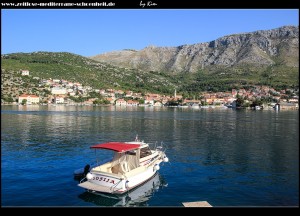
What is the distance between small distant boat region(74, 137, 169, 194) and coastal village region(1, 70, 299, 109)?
13871 cm

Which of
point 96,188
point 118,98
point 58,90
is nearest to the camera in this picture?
point 96,188

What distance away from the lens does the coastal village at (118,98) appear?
524 ft

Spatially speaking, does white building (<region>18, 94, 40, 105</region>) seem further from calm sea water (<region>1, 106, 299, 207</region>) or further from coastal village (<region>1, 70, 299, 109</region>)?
calm sea water (<region>1, 106, 299, 207</region>)

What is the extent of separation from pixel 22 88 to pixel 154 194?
168883mm

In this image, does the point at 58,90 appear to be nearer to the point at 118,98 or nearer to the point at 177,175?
the point at 118,98

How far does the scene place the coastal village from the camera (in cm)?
15975

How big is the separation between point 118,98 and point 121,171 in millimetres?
173660

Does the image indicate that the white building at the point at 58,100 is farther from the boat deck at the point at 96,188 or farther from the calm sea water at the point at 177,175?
the boat deck at the point at 96,188

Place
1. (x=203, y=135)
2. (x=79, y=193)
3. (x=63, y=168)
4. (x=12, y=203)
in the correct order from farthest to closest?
1. (x=203, y=135)
2. (x=63, y=168)
3. (x=79, y=193)
4. (x=12, y=203)

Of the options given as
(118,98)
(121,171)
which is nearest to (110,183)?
(121,171)

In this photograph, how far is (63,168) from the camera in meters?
26.0

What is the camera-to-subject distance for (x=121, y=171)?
21.3 m

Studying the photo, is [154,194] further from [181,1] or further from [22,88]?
[22,88]

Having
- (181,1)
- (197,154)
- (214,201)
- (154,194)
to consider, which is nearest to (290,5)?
(181,1)
